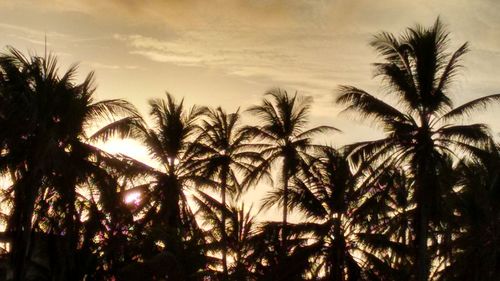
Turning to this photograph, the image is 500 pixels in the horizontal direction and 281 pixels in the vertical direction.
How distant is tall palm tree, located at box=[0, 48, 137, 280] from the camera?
56.5ft

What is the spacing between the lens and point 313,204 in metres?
29.0

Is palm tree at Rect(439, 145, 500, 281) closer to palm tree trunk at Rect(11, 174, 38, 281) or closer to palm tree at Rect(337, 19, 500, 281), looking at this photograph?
palm tree at Rect(337, 19, 500, 281)

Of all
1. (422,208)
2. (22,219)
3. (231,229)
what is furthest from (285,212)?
(22,219)

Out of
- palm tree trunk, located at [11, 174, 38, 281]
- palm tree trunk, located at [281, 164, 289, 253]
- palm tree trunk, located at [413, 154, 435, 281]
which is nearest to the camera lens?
palm tree trunk, located at [11, 174, 38, 281]

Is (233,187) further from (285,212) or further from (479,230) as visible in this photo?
(479,230)

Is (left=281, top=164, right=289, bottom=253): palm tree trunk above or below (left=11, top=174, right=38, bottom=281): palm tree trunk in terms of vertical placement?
above

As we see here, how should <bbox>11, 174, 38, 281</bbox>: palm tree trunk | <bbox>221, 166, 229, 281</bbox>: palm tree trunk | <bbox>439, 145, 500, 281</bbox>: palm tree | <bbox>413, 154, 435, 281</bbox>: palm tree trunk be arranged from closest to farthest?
<bbox>11, 174, 38, 281</bbox>: palm tree trunk → <bbox>413, 154, 435, 281</bbox>: palm tree trunk → <bbox>439, 145, 500, 281</bbox>: palm tree → <bbox>221, 166, 229, 281</bbox>: palm tree trunk

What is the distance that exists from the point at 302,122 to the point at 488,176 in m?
10.1

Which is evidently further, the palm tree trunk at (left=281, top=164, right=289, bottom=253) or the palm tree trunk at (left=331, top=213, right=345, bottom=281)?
the palm tree trunk at (left=281, top=164, right=289, bottom=253)

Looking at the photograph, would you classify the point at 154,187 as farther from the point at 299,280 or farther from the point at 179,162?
the point at 299,280

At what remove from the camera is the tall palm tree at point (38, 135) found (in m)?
17.2

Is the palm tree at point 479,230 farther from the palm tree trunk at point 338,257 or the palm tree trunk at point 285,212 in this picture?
the palm tree trunk at point 285,212

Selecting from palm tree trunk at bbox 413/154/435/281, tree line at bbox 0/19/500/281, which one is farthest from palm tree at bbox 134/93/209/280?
palm tree trunk at bbox 413/154/435/281

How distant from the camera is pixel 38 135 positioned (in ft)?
57.5
